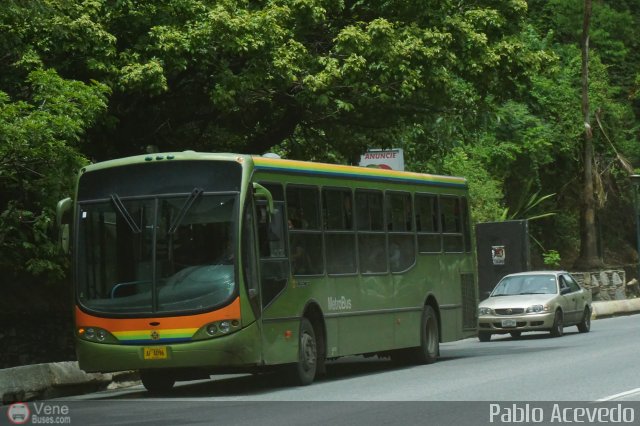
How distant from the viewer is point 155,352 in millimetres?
16312

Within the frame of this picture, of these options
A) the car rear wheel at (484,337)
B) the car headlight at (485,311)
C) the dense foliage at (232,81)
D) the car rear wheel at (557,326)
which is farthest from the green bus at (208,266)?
the car rear wheel at (484,337)

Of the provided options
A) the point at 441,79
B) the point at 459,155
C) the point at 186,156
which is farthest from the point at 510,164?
the point at 186,156

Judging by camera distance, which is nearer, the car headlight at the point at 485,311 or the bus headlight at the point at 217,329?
the bus headlight at the point at 217,329

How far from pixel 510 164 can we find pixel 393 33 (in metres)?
21.7

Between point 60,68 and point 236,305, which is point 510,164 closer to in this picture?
point 60,68

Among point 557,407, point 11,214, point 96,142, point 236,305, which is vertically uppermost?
point 96,142

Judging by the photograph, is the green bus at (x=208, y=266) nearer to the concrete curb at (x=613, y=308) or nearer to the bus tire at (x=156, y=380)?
the bus tire at (x=156, y=380)

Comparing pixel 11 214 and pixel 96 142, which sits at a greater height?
pixel 96 142

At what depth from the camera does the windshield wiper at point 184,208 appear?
16594mm

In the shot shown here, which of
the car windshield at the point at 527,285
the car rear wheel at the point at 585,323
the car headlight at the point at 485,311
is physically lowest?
the car rear wheel at the point at 585,323

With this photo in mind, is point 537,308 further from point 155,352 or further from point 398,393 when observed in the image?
point 155,352

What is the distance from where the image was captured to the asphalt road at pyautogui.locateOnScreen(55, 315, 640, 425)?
13266 mm

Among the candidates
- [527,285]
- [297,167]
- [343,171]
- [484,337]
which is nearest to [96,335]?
[297,167]

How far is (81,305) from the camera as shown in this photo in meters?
16.9
